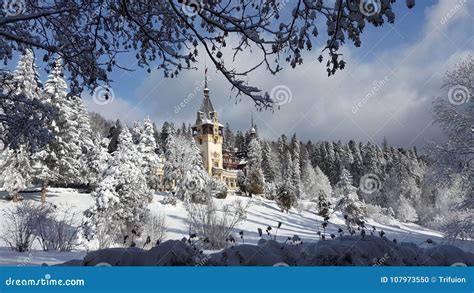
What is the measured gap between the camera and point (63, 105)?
36.1 metres

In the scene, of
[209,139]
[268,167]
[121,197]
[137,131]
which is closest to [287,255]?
[121,197]

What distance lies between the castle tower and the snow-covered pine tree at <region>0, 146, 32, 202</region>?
121ft

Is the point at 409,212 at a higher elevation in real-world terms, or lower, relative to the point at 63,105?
lower

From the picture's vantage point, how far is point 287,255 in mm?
5633

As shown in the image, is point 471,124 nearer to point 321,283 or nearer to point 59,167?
point 321,283

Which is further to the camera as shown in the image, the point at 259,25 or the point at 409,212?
the point at 409,212

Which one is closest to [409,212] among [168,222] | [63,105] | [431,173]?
[168,222]

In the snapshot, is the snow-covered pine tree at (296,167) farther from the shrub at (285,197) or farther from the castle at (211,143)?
the shrub at (285,197)

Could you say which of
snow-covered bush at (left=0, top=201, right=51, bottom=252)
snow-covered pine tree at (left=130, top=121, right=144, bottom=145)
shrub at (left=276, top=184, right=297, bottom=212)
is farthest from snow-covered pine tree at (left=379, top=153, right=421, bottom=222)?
snow-covered bush at (left=0, top=201, right=51, bottom=252)

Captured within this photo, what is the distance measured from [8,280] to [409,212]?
64659 mm

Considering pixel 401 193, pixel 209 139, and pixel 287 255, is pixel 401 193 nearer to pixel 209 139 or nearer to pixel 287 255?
pixel 209 139

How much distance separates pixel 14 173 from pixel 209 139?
3940 centimetres

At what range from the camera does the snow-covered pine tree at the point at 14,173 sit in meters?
33.0

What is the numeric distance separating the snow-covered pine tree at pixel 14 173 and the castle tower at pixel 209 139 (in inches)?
1452
